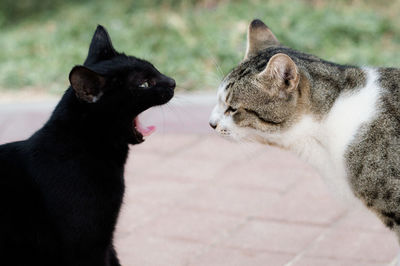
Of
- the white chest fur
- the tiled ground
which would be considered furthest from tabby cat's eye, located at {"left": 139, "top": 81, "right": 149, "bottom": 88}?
the white chest fur

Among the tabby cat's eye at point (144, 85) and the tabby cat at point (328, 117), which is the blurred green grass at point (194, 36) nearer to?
the tabby cat at point (328, 117)

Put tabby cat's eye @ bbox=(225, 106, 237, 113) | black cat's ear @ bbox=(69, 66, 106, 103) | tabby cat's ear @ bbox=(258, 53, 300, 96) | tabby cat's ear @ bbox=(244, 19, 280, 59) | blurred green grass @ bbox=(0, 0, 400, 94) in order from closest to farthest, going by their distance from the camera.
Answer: black cat's ear @ bbox=(69, 66, 106, 103)
tabby cat's ear @ bbox=(258, 53, 300, 96)
tabby cat's eye @ bbox=(225, 106, 237, 113)
tabby cat's ear @ bbox=(244, 19, 280, 59)
blurred green grass @ bbox=(0, 0, 400, 94)

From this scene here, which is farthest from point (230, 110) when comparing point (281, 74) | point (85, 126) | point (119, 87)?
point (85, 126)

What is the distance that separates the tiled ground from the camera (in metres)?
3.88

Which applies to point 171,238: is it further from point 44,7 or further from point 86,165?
point 44,7

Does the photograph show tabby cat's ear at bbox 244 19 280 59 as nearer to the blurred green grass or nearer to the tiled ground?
the tiled ground

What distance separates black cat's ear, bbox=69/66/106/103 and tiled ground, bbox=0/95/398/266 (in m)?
0.65

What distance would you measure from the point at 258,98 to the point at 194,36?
4.32 meters

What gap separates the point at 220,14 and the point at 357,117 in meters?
5.25

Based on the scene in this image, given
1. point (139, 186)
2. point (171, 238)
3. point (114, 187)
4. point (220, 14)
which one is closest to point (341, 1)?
point (220, 14)

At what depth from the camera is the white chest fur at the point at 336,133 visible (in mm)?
3236

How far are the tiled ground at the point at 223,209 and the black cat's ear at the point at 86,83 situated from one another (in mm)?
647

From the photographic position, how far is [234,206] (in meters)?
4.50

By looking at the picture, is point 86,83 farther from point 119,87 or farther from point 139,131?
point 139,131
